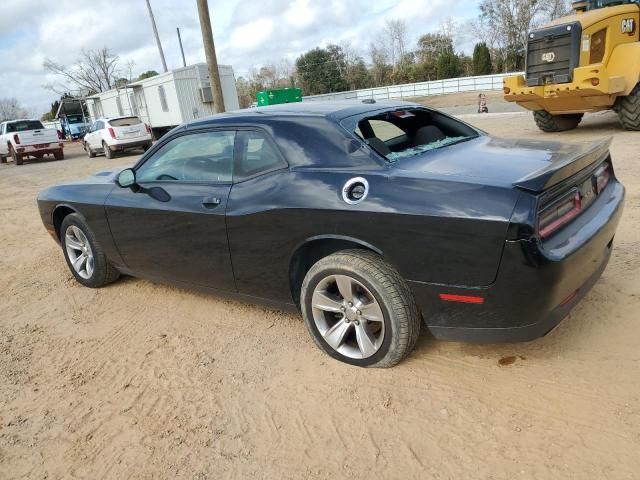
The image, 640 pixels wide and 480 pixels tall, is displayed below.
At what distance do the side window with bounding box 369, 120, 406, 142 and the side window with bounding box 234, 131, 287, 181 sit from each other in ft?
2.23

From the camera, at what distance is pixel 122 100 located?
1121 inches

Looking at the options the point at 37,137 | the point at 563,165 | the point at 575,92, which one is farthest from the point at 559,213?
the point at 37,137

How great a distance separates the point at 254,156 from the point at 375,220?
1.05 meters

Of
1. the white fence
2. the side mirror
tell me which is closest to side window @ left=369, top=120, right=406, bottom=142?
the side mirror

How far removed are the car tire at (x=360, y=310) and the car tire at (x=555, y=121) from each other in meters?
10.1

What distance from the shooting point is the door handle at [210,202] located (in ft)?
11.0

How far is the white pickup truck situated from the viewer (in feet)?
66.5

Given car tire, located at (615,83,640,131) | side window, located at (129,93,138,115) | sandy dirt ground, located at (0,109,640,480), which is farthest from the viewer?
side window, located at (129,93,138,115)

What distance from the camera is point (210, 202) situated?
3385 mm

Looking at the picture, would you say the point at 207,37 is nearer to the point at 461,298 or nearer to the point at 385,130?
the point at 385,130

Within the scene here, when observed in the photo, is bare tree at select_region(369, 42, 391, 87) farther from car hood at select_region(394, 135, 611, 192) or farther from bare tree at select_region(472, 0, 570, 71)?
car hood at select_region(394, 135, 611, 192)

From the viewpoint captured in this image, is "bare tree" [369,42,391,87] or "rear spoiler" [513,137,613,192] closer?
"rear spoiler" [513,137,613,192]

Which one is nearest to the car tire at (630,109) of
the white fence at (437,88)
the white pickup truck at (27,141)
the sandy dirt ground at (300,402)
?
the sandy dirt ground at (300,402)

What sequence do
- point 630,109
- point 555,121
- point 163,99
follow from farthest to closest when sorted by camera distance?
point 163,99 < point 555,121 < point 630,109
